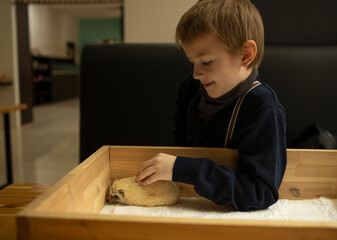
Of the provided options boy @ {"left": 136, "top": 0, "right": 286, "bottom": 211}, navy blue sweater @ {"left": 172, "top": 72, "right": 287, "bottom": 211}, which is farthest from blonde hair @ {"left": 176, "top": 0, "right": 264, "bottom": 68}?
navy blue sweater @ {"left": 172, "top": 72, "right": 287, "bottom": 211}

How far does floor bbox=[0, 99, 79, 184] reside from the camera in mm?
2193

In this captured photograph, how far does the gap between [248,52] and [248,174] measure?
272 millimetres

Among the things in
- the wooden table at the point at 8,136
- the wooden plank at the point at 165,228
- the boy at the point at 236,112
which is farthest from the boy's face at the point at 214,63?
the wooden table at the point at 8,136

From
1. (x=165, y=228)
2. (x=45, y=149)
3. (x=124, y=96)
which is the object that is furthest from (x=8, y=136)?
(x=165, y=228)

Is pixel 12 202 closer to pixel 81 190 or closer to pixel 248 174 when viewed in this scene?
pixel 81 190

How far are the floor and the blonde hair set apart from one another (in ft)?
5.54

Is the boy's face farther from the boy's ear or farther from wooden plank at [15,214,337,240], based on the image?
wooden plank at [15,214,337,240]

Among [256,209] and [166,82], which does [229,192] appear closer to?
[256,209]

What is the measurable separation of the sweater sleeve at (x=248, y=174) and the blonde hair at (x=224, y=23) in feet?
0.62

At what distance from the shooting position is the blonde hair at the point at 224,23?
0.64 metres

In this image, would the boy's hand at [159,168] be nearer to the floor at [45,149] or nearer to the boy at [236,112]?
the boy at [236,112]

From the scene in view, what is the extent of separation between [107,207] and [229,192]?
0.27m

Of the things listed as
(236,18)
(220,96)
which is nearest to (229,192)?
(220,96)

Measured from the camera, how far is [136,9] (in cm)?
174
